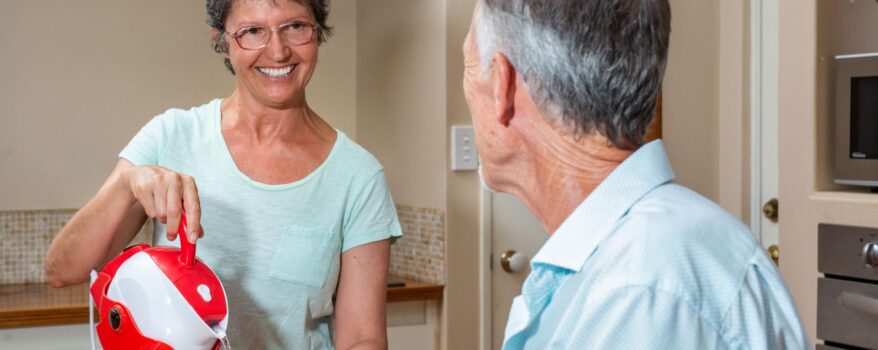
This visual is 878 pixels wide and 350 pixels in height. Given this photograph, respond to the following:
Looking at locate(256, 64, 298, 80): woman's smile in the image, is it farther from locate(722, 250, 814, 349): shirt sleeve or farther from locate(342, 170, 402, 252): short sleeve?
locate(722, 250, 814, 349): shirt sleeve

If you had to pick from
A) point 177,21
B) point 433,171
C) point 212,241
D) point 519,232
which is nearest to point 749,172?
point 519,232

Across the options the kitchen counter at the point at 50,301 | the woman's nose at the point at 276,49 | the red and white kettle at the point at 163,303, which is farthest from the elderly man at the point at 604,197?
the kitchen counter at the point at 50,301

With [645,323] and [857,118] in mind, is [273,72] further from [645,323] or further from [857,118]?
[857,118]

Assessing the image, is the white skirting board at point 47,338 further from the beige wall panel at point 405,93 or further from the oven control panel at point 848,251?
the oven control panel at point 848,251

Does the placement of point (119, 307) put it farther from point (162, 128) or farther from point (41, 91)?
point (41, 91)

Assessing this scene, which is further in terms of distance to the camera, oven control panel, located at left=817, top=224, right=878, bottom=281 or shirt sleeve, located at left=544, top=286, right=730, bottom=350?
oven control panel, located at left=817, top=224, right=878, bottom=281

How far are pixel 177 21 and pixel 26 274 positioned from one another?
0.77m

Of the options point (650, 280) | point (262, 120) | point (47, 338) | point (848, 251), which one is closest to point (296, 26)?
point (262, 120)

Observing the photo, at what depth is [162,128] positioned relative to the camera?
158 centimetres

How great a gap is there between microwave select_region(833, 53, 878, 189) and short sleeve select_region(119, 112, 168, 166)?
4.60 ft

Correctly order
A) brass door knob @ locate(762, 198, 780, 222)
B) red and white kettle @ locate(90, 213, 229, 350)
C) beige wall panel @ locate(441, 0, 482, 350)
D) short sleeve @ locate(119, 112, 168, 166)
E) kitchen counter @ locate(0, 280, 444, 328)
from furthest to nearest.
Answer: brass door knob @ locate(762, 198, 780, 222), beige wall panel @ locate(441, 0, 482, 350), kitchen counter @ locate(0, 280, 444, 328), short sleeve @ locate(119, 112, 168, 166), red and white kettle @ locate(90, 213, 229, 350)


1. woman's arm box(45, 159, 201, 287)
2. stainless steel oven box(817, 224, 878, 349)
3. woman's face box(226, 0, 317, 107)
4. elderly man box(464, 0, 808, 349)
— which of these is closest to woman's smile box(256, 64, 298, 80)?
woman's face box(226, 0, 317, 107)

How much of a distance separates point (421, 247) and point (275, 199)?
1.23 metres

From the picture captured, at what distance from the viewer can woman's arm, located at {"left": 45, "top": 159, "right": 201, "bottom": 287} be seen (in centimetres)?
137
